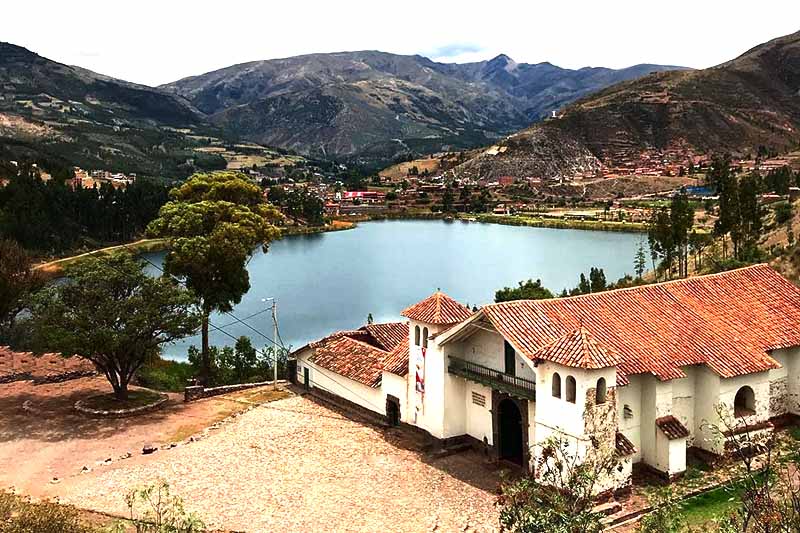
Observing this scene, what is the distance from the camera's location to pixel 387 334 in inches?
1109

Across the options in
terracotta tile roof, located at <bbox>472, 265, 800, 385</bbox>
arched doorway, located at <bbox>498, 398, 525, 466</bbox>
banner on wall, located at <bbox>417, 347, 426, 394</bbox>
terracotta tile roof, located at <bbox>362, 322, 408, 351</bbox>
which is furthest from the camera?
terracotta tile roof, located at <bbox>362, 322, 408, 351</bbox>

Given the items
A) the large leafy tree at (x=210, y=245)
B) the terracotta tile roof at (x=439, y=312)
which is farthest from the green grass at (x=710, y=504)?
the large leafy tree at (x=210, y=245)

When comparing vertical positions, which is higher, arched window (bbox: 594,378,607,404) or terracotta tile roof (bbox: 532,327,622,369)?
terracotta tile roof (bbox: 532,327,622,369)

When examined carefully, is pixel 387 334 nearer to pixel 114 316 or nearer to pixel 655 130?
pixel 114 316

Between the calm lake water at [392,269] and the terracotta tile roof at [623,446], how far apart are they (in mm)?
21647

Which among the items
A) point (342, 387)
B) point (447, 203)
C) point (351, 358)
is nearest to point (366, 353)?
point (351, 358)

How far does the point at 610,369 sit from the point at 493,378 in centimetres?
368

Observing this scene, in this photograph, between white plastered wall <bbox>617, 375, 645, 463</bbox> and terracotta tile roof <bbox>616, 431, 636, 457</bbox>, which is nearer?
terracotta tile roof <bbox>616, 431, 636, 457</bbox>

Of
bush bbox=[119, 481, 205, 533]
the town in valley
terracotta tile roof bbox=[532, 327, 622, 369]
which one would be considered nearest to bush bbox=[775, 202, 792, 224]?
the town in valley

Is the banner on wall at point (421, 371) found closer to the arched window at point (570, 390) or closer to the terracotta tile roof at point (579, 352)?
the terracotta tile roof at point (579, 352)

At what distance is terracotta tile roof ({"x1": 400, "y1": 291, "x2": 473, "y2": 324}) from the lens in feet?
69.1

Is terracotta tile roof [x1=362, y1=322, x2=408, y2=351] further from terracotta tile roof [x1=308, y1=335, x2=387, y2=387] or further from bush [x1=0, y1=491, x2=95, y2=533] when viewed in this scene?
bush [x1=0, y1=491, x2=95, y2=533]

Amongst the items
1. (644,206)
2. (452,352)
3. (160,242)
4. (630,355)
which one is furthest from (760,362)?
(644,206)

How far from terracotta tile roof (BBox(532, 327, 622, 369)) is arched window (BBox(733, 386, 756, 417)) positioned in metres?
4.08
